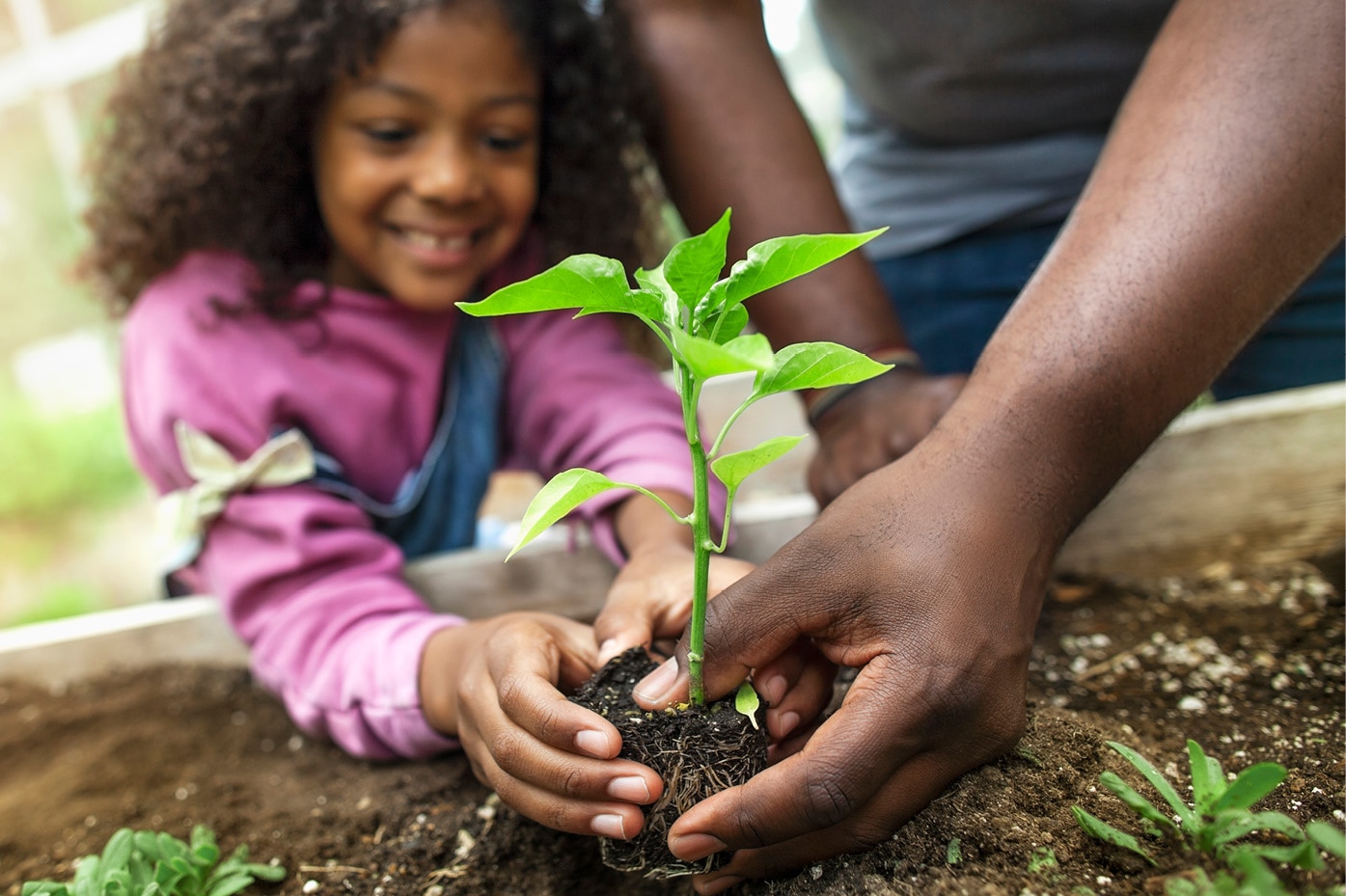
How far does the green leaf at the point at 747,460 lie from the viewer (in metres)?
0.93

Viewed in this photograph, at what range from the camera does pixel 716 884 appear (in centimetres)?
113

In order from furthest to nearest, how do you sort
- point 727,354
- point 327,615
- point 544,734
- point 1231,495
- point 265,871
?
point 1231,495 → point 327,615 → point 265,871 → point 544,734 → point 727,354

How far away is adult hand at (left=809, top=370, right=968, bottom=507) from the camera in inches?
67.5

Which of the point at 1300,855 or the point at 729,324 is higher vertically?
the point at 729,324

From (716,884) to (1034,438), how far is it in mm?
672

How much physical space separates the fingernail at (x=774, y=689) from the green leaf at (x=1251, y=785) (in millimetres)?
486

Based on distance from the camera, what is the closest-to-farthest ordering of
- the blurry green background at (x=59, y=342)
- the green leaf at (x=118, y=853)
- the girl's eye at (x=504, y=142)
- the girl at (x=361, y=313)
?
the green leaf at (x=118, y=853) < the girl at (x=361, y=313) < the girl's eye at (x=504, y=142) < the blurry green background at (x=59, y=342)

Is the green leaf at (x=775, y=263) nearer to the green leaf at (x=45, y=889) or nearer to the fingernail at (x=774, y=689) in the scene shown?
the fingernail at (x=774, y=689)

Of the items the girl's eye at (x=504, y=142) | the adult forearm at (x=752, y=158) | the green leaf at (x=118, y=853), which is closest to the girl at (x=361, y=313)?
the girl's eye at (x=504, y=142)

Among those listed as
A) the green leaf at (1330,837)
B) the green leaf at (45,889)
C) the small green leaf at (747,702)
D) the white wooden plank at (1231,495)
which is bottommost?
the white wooden plank at (1231,495)

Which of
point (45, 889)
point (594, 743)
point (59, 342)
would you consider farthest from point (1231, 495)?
point (59, 342)

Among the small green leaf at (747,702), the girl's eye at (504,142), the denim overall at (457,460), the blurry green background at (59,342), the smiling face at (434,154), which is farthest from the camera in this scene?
the blurry green background at (59,342)

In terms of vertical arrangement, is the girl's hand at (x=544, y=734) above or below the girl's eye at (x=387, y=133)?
below

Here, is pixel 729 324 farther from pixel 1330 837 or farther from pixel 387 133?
pixel 387 133
